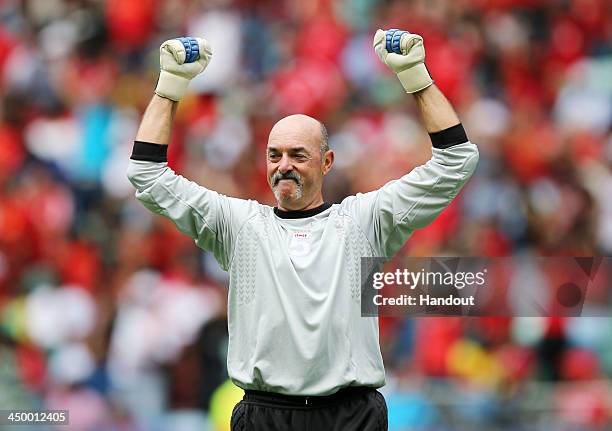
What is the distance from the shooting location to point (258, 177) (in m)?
9.11

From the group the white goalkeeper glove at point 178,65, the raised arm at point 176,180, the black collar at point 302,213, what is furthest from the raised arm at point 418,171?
the white goalkeeper glove at point 178,65

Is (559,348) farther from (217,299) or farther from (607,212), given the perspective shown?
(217,299)

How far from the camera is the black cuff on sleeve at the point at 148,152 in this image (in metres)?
4.43

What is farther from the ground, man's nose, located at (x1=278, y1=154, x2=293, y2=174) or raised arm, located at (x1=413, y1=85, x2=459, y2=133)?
raised arm, located at (x1=413, y1=85, x2=459, y2=133)

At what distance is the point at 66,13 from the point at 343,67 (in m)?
2.60

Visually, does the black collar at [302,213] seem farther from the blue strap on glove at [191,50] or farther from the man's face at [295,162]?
the blue strap on glove at [191,50]

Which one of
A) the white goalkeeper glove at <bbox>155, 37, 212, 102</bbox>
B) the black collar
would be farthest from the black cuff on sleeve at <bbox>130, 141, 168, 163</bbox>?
the black collar

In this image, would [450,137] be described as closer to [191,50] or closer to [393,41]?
[393,41]

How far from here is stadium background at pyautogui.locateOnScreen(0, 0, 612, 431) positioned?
26.2 feet

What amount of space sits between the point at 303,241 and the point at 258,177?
4.64 meters

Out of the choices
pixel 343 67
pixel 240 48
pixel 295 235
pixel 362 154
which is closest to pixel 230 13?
pixel 240 48

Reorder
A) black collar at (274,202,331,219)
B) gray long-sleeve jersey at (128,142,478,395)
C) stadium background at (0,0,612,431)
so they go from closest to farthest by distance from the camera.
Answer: gray long-sleeve jersey at (128,142,478,395)
black collar at (274,202,331,219)
stadium background at (0,0,612,431)

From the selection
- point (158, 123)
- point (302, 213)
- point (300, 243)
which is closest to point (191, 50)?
point (158, 123)

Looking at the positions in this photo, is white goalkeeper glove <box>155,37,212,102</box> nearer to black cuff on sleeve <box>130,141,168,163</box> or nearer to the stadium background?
black cuff on sleeve <box>130,141,168,163</box>
